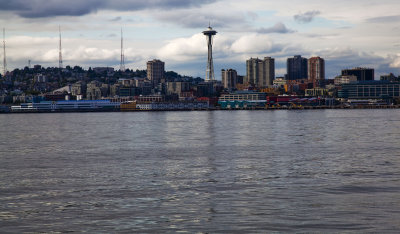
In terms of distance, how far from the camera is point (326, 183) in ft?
74.9

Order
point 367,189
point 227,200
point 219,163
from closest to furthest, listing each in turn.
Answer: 1. point 227,200
2. point 367,189
3. point 219,163

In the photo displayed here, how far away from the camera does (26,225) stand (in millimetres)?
16156

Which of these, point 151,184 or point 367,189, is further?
point 151,184

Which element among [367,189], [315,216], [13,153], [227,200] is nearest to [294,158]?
[367,189]

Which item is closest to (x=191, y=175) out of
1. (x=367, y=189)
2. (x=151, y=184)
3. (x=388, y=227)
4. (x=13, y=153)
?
(x=151, y=184)

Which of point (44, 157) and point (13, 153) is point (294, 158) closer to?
point (44, 157)

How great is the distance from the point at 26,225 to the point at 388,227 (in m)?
10.4

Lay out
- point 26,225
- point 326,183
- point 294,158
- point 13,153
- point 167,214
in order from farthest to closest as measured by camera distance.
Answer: point 13,153, point 294,158, point 326,183, point 167,214, point 26,225

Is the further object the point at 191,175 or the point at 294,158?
the point at 294,158

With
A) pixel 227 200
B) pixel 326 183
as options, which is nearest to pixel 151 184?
pixel 227 200

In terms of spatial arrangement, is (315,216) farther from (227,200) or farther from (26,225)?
(26,225)

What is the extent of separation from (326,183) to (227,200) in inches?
216

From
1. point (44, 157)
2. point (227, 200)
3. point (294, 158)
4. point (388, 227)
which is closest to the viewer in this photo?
point (388, 227)

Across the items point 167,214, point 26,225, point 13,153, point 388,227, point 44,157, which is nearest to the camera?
point 388,227
